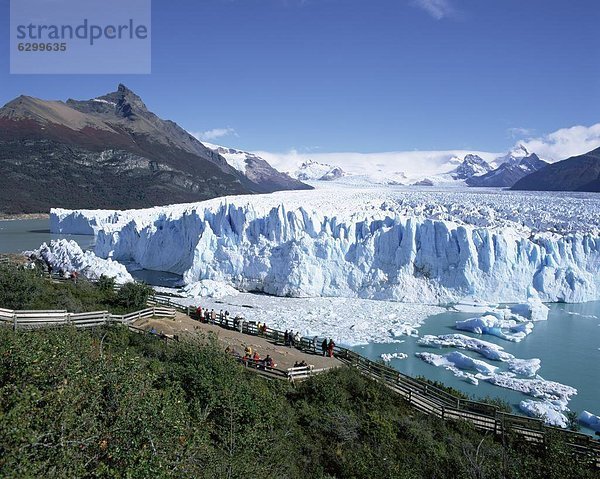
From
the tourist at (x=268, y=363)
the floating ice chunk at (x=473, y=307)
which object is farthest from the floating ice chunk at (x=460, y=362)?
the tourist at (x=268, y=363)

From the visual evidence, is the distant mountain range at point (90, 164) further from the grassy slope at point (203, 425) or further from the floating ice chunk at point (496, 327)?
the grassy slope at point (203, 425)

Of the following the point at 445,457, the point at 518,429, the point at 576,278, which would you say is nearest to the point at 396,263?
the point at 576,278

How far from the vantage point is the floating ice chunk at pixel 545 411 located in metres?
9.51

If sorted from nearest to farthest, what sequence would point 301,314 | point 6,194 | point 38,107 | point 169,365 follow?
point 169,365 → point 301,314 → point 6,194 → point 38,107

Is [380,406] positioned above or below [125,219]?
below

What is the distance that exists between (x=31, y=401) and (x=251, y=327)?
9012mm

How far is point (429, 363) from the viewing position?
13.2 m

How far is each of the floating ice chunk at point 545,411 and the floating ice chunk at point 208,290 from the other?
43.0 ft

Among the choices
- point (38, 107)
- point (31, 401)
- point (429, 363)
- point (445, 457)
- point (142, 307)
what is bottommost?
point (429, 363)

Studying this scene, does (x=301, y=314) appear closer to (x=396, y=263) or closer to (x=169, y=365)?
(x=396, y=263)

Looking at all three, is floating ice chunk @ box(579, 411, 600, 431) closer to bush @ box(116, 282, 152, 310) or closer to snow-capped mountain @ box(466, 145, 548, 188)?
bush @ box(116, 282, 152, 310)

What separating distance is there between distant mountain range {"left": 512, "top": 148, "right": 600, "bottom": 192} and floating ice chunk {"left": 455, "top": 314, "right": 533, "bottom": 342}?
115 feet

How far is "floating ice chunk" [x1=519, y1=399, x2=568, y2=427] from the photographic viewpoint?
9508 mm

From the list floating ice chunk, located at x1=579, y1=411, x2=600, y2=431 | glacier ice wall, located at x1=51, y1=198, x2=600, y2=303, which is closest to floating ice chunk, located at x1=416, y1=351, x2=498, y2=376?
floating ice chunk, located at x1=579, y1=411, x2=600, y2=431
